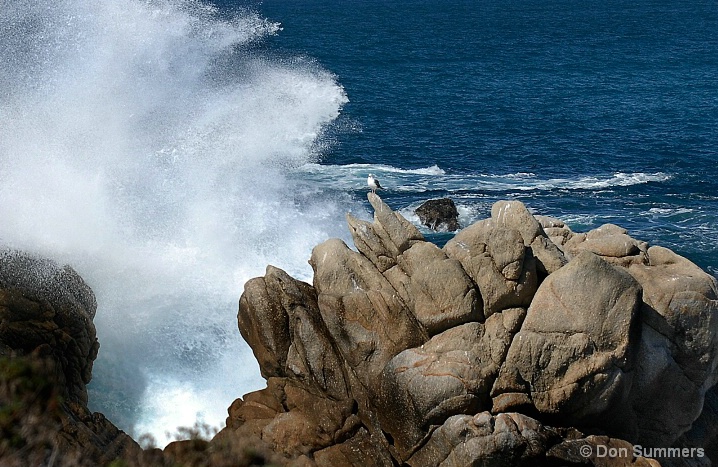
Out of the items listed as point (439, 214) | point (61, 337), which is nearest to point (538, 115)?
point (439, 214)

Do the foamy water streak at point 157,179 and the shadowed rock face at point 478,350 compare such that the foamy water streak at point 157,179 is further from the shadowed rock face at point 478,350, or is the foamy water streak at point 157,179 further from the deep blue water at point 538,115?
the deep blue water at point 538,115

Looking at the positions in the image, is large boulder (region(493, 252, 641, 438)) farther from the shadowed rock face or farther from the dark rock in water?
the dark rock in water

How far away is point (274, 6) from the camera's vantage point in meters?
176

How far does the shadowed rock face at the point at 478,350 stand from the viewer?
28.5 metres

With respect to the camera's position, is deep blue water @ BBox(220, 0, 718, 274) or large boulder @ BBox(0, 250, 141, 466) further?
deep blue water @ BBox(220, 0, 718, 274)

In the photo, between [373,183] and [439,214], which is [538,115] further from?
[439,214]

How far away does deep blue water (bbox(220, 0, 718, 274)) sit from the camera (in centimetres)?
6153

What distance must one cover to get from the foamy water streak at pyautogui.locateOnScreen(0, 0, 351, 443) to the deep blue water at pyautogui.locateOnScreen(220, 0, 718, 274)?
24.8 feet

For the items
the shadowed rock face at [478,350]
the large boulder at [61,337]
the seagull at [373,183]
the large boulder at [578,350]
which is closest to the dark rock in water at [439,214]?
the seagull at [373,183]

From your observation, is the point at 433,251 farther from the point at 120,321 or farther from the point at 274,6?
the point at 274,6

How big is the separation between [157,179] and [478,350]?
104 feet

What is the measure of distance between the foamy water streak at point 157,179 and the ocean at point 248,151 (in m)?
0.13

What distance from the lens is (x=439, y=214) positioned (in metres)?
55.7
